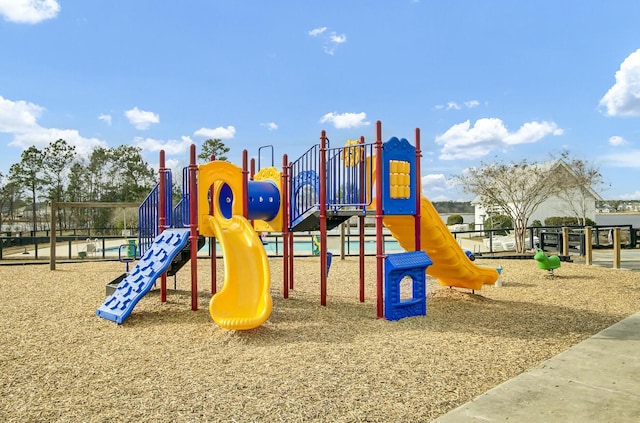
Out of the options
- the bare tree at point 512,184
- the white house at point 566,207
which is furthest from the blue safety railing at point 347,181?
the white house at point 566,207

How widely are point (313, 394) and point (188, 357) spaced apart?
6.17 ft

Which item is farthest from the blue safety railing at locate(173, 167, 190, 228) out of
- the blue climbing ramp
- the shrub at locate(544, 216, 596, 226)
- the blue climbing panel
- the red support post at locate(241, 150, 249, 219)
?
the shrub at locate(544, 216, 596, 226)

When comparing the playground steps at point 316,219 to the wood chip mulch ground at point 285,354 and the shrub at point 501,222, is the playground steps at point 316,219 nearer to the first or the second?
the wood chip mulch ground at point 285,354

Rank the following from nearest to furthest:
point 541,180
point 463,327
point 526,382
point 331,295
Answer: point 526,382 < point 463,327 < point 331,295 < point 541,180

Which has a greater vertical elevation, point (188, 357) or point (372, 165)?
point (372, 165)

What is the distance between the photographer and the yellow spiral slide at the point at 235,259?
21.0 feet

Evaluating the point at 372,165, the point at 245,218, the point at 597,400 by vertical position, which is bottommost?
the point at 597,400

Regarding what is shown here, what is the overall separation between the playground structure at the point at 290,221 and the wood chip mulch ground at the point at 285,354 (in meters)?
0.38

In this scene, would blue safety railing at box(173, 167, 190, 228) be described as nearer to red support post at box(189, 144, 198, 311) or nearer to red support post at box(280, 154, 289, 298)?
red support post at box(189, 144, 198, 311)

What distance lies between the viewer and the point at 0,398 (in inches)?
171

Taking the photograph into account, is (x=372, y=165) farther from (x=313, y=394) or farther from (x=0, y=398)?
(x=0, y=398)

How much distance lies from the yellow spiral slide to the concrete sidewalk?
9.69ft

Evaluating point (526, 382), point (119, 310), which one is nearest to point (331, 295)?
point (119, 310)

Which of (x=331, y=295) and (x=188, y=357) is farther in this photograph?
(x=331, y=295)
